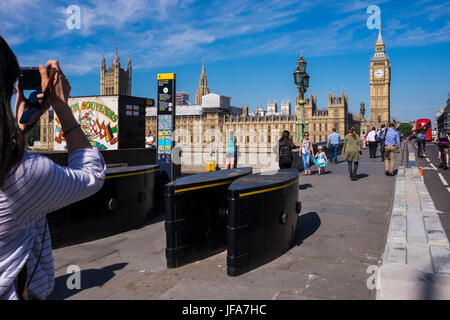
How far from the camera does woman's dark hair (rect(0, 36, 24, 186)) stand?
1.35 metres

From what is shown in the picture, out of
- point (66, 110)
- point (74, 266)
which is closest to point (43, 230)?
point (66, 110)

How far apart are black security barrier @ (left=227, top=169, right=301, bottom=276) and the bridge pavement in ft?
0.50

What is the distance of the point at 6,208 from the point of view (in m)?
1.41

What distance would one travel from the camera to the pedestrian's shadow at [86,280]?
12.9ft

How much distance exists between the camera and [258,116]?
115m

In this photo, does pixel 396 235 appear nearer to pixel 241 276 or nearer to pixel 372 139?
pixel 241 276

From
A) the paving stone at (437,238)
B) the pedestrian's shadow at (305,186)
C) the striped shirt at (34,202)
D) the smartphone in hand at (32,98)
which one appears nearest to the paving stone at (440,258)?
the paving stone at (437,238)

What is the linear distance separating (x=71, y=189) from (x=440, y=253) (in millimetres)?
5119

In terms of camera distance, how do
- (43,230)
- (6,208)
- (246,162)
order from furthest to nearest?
(246,162) → (43,230) → (6,208)

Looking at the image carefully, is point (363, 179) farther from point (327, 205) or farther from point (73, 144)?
point (73, 144)

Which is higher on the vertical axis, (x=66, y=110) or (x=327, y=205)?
(x=66, y=110)

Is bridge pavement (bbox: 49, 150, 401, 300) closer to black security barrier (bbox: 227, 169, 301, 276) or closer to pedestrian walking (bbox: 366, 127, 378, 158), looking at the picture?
black security barrier (bbox: 227, 169, 301, 276)

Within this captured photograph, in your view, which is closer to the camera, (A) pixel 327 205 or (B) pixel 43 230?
(B) pixel 43 230

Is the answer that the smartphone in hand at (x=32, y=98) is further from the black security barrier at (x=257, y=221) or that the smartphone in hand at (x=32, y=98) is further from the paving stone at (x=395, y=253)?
the paving stone at (x=395, y=253)
